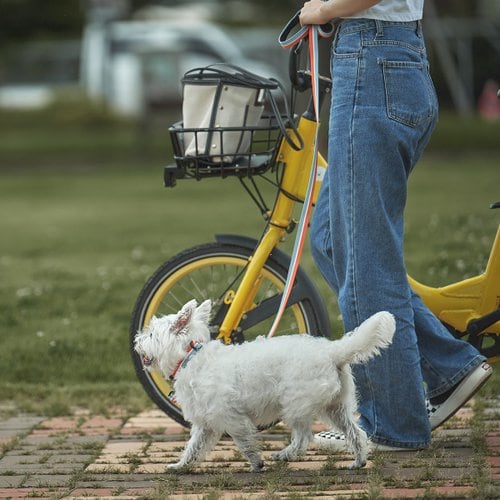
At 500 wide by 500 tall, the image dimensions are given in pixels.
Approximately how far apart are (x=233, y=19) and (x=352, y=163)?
27.5 metres

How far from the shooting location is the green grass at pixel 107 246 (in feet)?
20.0

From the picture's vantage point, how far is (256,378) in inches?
149

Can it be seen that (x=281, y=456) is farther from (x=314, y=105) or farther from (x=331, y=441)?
(x=314, y=105)

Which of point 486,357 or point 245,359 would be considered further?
point 486,357

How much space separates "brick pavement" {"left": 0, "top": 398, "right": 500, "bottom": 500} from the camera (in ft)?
12.0

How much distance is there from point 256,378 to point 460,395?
85cm

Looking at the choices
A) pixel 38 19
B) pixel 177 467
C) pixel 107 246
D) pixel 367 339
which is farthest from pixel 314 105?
pixel 38 19

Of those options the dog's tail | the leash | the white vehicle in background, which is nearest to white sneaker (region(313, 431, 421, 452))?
the leash

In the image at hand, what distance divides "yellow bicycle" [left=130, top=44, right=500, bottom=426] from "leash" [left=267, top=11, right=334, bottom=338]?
3.2 inches

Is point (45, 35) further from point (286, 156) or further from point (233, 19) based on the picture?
point (286, 156)

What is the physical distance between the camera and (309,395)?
3.74m

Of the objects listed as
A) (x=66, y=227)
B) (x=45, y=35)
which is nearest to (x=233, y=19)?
(x=45, y=35)

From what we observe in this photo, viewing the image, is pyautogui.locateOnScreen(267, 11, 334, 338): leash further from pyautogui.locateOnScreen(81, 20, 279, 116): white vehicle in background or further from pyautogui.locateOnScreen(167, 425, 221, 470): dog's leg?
pyautogui.locateOnScreen(81, 20, 279, 116): white vehicle in background

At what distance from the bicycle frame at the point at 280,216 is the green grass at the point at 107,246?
3.75 ft
